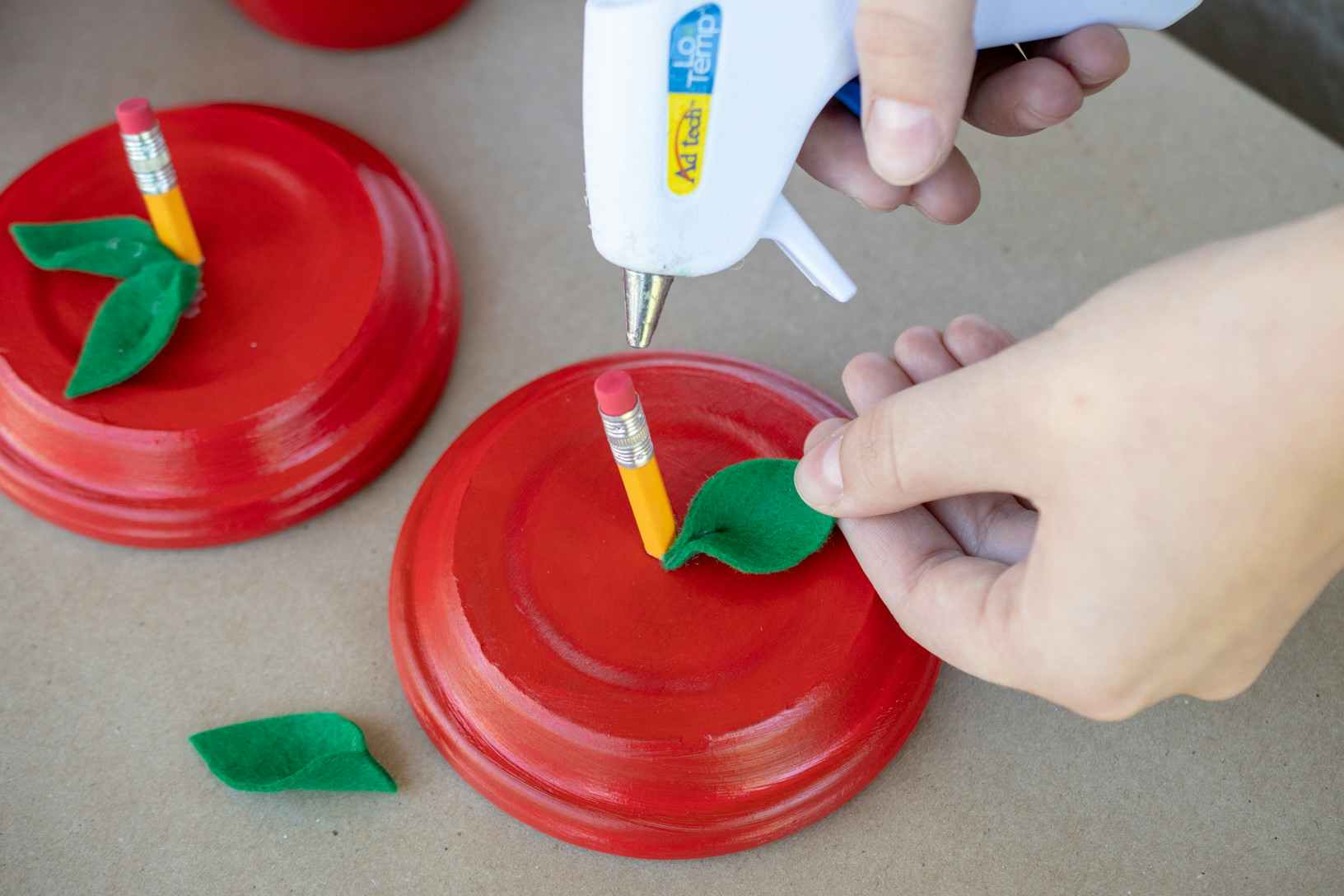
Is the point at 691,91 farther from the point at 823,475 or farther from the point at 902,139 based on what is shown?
the point at 823,475

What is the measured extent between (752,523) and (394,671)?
0.29 m

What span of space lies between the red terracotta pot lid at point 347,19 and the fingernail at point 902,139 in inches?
29.6

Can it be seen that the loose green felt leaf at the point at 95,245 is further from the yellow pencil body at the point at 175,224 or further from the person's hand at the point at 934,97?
the person's hand at the point at 934,97

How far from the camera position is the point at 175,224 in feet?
3.10

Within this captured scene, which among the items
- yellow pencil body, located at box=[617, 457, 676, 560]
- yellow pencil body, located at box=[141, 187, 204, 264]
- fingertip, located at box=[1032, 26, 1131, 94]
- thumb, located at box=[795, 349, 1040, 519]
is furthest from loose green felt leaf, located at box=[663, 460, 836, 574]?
yellow pencil body, located at box=[141, 187, 204, 264]

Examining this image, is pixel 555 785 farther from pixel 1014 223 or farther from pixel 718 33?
pixel 1014 223

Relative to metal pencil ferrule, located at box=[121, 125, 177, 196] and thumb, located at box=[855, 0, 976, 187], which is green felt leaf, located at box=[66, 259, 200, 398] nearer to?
metal pencil ferrule, located at box=[121, 125, 177, 196]

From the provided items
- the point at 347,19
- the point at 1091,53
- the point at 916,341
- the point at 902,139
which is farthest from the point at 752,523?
the point at 347,19

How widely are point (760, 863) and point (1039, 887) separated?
181 mm

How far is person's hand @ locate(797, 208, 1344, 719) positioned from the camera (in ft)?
1.65

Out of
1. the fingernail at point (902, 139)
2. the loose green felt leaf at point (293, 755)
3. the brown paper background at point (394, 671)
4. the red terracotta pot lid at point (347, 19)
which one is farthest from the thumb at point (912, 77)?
the red terracotta pot lid at point (347, 19)

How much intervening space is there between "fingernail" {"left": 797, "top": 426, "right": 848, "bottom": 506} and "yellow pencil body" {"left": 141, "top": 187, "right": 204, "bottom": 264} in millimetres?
576

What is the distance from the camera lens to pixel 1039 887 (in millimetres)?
738

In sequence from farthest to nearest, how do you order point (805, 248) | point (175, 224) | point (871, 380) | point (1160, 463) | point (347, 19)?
point (347, 19) → point (175, 224) → point (871, 380) → point (805, 248) → point (1160, 463)
